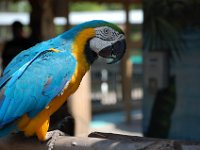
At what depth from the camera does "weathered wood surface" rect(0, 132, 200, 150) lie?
1961 millimetres

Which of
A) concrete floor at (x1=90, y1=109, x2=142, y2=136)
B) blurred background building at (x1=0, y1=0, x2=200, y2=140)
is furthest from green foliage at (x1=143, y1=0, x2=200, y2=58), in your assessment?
concrete floor at (x1=90, y1=109, x2=142, y2=136)

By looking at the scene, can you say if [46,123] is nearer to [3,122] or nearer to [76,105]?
[3,122]

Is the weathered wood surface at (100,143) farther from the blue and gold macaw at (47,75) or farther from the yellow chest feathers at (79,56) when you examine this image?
the yellow chest feathers at (79,56)

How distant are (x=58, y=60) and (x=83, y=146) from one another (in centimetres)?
49

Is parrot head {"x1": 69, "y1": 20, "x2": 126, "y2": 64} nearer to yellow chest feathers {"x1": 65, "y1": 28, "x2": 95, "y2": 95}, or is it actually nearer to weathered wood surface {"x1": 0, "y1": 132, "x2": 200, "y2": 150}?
yellow chest feathers {"x1": 65, "y1": 28, "x2": 95, "y2": 95}

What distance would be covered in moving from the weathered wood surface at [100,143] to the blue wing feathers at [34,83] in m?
0.16

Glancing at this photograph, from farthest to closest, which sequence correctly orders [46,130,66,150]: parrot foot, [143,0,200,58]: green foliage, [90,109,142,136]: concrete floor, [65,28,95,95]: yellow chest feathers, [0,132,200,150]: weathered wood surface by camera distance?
[90,109,142,136]: concrete floor → [143,0,200,58]: green foliage → [65,28,95,95]: yellow chest feathers → [46,130,66,150]: parrot foot → [0,132,200,150]: weathered wood surface

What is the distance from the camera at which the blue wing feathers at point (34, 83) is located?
226cm

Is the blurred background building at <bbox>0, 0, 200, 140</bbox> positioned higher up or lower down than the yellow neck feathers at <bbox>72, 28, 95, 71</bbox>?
lower down

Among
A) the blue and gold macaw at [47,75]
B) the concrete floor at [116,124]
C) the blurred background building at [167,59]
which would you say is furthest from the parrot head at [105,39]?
the concrete floor at [116,124]

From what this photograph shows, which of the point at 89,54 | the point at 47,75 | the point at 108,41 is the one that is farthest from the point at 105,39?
the point at 47,75

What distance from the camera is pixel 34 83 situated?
7.50 ft

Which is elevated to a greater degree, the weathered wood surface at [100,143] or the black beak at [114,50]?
the black beak at [114,50]

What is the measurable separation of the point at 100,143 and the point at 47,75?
1.60 ft
